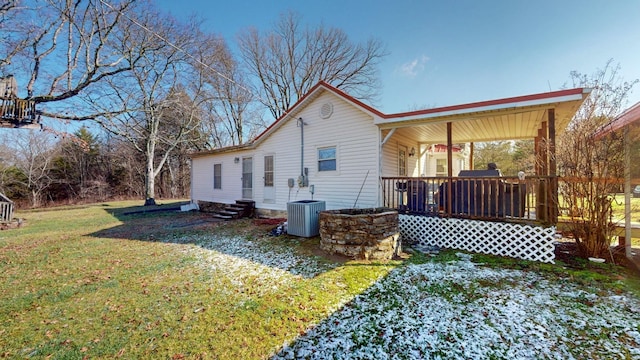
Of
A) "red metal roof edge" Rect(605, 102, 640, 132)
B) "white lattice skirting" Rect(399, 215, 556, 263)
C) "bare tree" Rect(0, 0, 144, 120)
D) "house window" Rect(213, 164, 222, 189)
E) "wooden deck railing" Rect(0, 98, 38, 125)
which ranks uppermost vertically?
"bare tree" Rect(0, 0, 144, 120)

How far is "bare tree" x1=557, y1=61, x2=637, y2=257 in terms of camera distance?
4875mm

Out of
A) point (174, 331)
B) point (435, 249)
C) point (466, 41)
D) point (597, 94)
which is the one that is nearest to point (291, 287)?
point (174, 331)

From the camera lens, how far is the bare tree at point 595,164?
4.88 m

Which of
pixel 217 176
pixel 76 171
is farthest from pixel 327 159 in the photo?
pixel 76 171

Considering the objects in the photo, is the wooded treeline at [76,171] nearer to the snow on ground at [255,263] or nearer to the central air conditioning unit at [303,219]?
the snow on ground at [255,263]

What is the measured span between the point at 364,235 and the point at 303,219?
2.26 metres

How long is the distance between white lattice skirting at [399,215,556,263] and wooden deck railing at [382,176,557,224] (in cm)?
17

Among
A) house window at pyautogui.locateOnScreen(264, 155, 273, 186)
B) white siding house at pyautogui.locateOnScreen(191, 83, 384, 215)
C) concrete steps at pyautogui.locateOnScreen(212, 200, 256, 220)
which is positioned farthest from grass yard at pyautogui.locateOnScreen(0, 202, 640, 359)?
house window at pyautogui.locateOnScreen(264, 155, 273, 186)

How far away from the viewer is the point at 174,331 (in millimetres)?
2850

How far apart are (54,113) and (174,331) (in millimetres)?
11367

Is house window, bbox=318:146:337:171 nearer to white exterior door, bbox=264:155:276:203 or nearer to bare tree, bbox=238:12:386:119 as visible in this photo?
white exterior door, bbox=264:155:276:203

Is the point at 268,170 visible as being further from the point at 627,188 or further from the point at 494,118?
the point at 627,188

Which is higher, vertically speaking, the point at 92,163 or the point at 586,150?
the point at 92,163

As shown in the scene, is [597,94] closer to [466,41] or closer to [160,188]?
[466,41]
